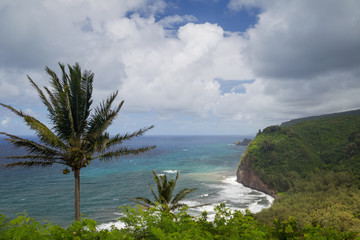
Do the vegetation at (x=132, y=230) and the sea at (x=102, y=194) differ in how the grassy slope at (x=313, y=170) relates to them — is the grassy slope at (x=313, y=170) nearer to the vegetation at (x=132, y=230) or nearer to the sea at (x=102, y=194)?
the sea at (x=102, y=194)

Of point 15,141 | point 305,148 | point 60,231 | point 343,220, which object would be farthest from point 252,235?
point 305,148

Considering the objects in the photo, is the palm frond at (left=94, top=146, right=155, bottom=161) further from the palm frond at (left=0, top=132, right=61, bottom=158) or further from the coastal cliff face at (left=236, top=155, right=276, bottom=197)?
the coastal cliff face at (left=236, top=155, right=276, bottom=197)

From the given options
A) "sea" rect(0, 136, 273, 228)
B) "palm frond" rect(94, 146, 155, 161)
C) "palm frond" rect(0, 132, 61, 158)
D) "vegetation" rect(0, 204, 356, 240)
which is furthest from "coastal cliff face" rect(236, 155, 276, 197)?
"palm frond" rect(0, 132, 61, 158)

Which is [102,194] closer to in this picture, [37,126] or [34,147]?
[34,147]

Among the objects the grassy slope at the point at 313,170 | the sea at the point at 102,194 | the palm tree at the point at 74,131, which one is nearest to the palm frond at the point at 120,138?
the palm tree at the point at 74,131

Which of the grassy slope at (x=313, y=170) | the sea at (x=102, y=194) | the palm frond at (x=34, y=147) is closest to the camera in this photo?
Answer: the palm frond at (x=34, y=147)
